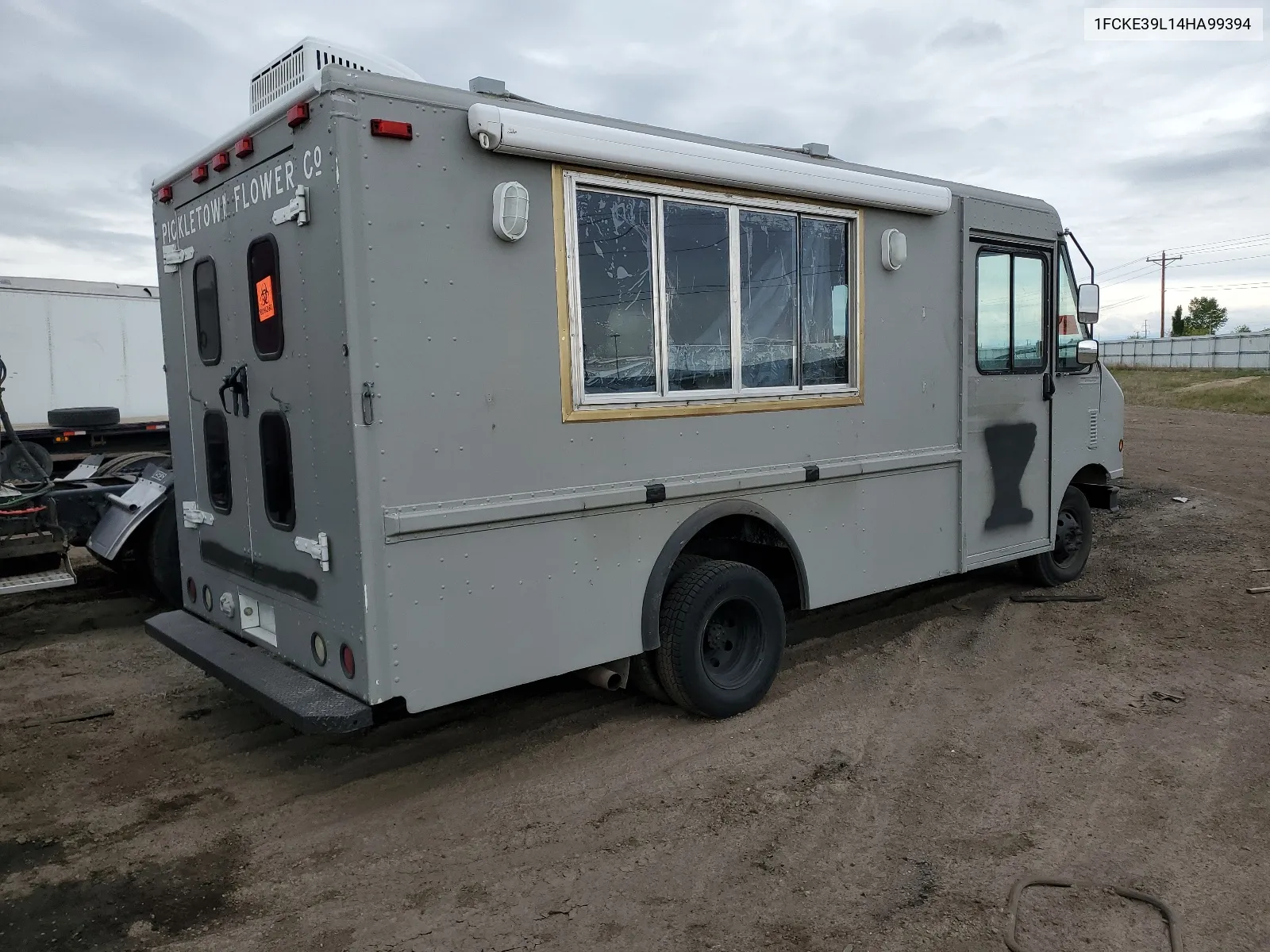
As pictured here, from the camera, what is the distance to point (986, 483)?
6031mm

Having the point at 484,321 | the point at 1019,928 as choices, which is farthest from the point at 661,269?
the point at 1019,928

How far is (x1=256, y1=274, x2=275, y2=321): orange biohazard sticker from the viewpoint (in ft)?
12.9

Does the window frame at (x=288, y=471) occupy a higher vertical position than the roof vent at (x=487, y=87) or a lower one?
lower

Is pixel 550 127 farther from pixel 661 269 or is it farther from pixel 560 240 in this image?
pixel 661 269

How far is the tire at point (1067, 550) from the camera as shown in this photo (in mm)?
7051

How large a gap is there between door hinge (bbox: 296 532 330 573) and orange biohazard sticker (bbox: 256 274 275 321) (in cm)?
97

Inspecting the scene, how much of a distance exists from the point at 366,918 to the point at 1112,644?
15.5 ft

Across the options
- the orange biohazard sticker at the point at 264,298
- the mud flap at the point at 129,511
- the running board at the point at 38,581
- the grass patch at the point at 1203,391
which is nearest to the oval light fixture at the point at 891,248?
the orange biohazard sticker at the point at 264,298

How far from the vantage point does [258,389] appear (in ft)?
13.6

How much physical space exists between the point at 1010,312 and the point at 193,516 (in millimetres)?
5019

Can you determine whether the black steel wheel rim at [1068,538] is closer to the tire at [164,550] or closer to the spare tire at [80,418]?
the tire at [164,550]

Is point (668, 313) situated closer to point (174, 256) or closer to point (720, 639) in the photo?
point (720, 639)

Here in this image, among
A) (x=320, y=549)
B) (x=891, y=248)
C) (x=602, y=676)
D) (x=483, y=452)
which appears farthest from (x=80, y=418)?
(x=891, y=248)

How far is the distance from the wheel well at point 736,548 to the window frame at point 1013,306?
1.91 m
